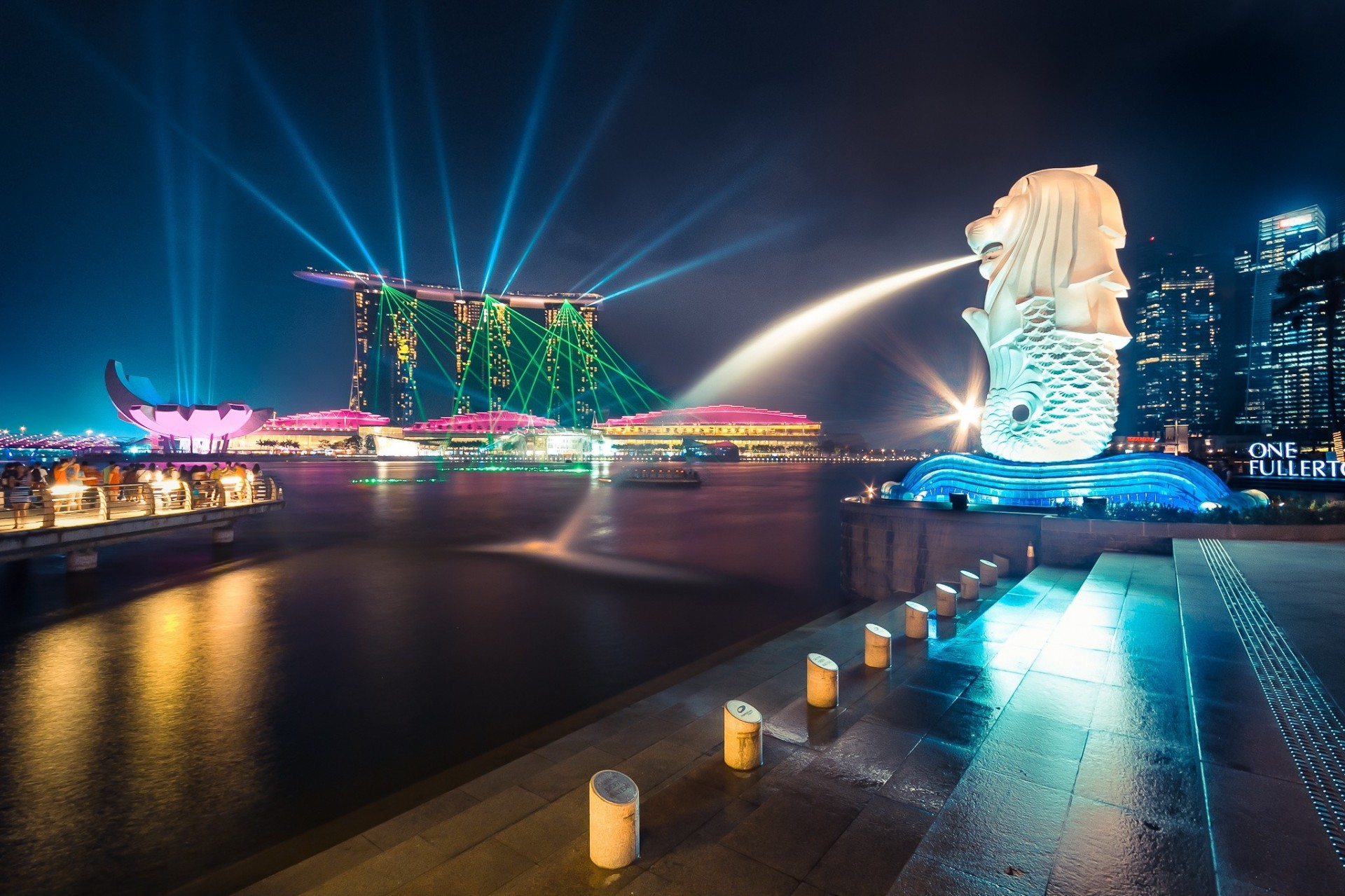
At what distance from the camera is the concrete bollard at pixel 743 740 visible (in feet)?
15.7

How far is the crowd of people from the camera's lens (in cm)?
1534

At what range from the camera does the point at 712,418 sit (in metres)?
128

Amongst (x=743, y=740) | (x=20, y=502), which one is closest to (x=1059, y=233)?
(x=743, y=740)

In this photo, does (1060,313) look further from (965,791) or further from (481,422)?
(481,422)

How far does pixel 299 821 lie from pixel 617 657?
5.55 metres

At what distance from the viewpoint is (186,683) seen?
9.49m

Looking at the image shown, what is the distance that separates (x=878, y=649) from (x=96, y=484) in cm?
2258

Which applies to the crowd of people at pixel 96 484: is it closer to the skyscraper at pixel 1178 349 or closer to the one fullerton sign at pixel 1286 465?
the one fullerton sign at pixel 1286 465

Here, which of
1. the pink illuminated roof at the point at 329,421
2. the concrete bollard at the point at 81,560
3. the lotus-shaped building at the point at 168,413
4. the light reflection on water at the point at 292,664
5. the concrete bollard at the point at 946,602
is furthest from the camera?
the pink illuminated roof at the point at 329,421

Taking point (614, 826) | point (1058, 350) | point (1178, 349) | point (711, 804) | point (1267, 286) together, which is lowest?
point (711, 804)

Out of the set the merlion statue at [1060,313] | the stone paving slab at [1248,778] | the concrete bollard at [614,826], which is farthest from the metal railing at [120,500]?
the merlion statue at [1060,313]

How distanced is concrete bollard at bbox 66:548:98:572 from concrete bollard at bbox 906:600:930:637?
20941mm

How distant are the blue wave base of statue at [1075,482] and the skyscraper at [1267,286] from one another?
11468 centimetres

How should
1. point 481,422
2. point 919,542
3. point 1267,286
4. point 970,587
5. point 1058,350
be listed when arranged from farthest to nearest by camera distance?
point 481,422
point 1267,286
point 1058,350
point 919,542
point 970,587
